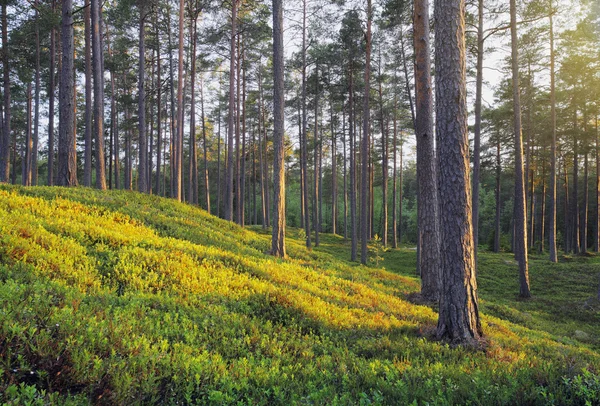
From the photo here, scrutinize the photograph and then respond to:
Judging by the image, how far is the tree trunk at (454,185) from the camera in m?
5.34

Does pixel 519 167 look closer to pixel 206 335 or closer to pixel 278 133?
pixel 278 133

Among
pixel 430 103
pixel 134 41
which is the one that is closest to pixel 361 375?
pixel 430 103

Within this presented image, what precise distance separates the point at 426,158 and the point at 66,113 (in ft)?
43.5

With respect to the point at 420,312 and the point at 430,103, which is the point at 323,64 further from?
the point at 420,312

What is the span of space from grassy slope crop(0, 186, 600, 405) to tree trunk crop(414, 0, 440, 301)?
1.48m

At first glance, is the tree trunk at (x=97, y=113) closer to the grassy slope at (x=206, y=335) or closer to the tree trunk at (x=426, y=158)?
the grassy slope at (x=206, y=335)

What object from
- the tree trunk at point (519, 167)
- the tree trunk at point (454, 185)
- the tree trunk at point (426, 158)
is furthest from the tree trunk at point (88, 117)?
the tree trunk at point (519, 167)

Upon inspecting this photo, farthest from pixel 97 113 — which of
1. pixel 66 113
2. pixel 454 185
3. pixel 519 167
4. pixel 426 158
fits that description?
pixel 519 167

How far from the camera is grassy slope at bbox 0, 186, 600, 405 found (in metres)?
3.00

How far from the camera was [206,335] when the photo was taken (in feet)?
14.1

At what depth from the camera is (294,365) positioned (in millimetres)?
4023

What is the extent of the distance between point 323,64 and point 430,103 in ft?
53.7

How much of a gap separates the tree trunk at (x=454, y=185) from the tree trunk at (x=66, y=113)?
13333mm

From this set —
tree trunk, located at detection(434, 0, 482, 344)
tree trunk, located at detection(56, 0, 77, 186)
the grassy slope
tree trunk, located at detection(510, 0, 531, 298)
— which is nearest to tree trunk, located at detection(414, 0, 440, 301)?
the grassy slope
